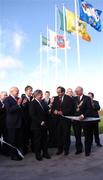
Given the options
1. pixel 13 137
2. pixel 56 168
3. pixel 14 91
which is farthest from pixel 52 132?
pixel 56 168

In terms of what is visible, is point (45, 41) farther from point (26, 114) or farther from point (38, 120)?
point (38, 120)

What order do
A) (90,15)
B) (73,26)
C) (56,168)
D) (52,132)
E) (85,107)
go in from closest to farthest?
(56,168), (85,107), (52,132), (90,15), (73,26)

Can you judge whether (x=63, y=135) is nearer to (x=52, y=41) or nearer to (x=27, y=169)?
(x=27, y=169)

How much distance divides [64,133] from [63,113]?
21.4 inches

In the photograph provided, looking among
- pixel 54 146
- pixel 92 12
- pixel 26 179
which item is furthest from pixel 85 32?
pixel 26 179

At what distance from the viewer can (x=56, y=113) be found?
12.1m

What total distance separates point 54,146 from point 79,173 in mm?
5147

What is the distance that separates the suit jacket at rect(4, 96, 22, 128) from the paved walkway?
92 centimetres

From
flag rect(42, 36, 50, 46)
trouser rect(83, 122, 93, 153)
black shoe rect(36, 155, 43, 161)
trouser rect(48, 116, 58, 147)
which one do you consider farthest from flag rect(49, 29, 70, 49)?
black shoe rect(36, 155, 43, 161)

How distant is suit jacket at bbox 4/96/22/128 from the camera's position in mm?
11195

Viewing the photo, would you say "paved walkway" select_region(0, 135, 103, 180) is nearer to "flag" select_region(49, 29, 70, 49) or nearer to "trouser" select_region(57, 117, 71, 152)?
"trouser" select_region(57, 117, 71, 152)

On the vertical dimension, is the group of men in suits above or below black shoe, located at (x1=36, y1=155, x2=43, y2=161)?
above

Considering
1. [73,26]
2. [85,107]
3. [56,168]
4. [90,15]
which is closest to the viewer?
[56,168]

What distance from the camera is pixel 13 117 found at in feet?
37.2
